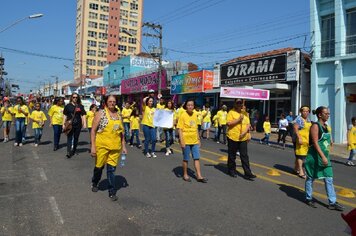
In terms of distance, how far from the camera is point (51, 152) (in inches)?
432

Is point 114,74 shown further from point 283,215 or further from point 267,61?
point 283,215

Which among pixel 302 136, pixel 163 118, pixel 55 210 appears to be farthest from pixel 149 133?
pixel 55 210

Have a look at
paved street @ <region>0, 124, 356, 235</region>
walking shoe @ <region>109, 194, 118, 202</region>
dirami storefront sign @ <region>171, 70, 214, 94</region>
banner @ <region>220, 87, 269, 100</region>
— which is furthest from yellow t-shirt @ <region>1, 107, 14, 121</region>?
dirami storefront sign @ <region>171, 70, 214, 94</region>

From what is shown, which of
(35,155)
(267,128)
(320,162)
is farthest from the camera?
(267,128)

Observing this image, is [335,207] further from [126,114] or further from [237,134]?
[126,114]

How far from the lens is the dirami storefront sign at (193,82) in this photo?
27984 mm

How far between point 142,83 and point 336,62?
24.8m

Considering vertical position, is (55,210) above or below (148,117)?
below

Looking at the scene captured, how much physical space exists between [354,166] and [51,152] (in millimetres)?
9444

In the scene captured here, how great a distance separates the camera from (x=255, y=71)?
78.1 feet

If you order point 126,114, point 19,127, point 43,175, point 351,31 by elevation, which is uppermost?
point 351,31

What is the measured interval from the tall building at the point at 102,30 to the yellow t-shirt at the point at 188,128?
9626 cm

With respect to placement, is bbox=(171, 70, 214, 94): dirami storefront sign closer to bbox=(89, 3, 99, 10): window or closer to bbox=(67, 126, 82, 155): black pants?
bbox=(67, 126, 82, 155): black pants

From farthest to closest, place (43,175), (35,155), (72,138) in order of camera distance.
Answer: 1. (72,138)
2. (35,155)
3. (43,175)
